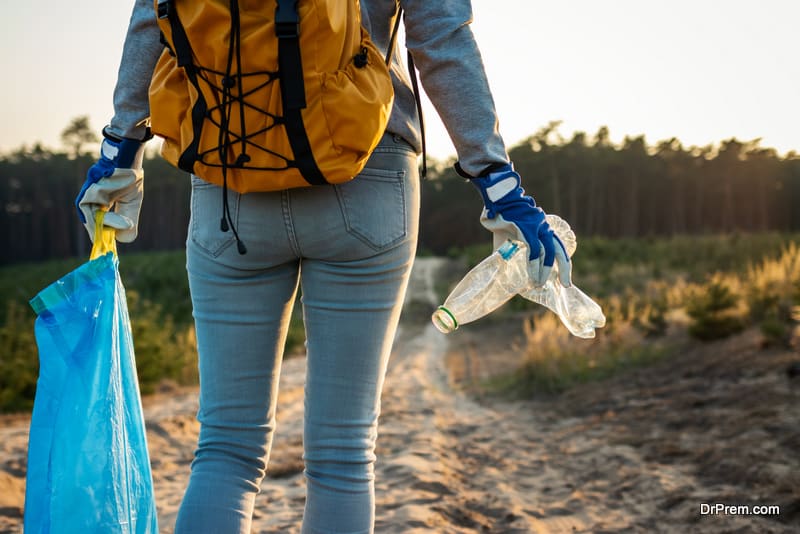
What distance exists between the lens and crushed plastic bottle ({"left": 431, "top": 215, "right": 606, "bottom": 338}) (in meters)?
1.71

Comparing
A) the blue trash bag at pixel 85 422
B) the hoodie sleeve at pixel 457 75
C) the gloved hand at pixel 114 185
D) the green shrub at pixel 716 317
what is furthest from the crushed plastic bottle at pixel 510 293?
the green shrub at pixel 716 317

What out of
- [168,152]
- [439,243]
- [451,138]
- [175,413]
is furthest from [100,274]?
[439,243]

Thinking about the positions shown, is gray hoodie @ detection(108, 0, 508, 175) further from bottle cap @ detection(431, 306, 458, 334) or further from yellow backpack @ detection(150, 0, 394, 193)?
bottle cap @ detection(431, 306, 458, 334)

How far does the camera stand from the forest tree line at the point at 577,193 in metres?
35.7

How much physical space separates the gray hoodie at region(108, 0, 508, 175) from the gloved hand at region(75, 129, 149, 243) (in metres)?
0.26

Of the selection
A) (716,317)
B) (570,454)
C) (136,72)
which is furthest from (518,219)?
(716,317)

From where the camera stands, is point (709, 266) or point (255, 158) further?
point (709, 266)

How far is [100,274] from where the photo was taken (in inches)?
65.1

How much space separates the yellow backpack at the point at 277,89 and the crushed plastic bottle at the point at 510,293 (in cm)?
51

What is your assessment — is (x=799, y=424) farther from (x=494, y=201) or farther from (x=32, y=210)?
Answer: (x=32, y=210)

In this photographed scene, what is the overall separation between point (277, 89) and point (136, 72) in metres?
0.52

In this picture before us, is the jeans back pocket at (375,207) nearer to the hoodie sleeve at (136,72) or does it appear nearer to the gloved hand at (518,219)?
the gloved hand at (518,219)

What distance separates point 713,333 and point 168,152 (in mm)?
7247

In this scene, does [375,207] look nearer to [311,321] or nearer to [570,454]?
[311,321]
